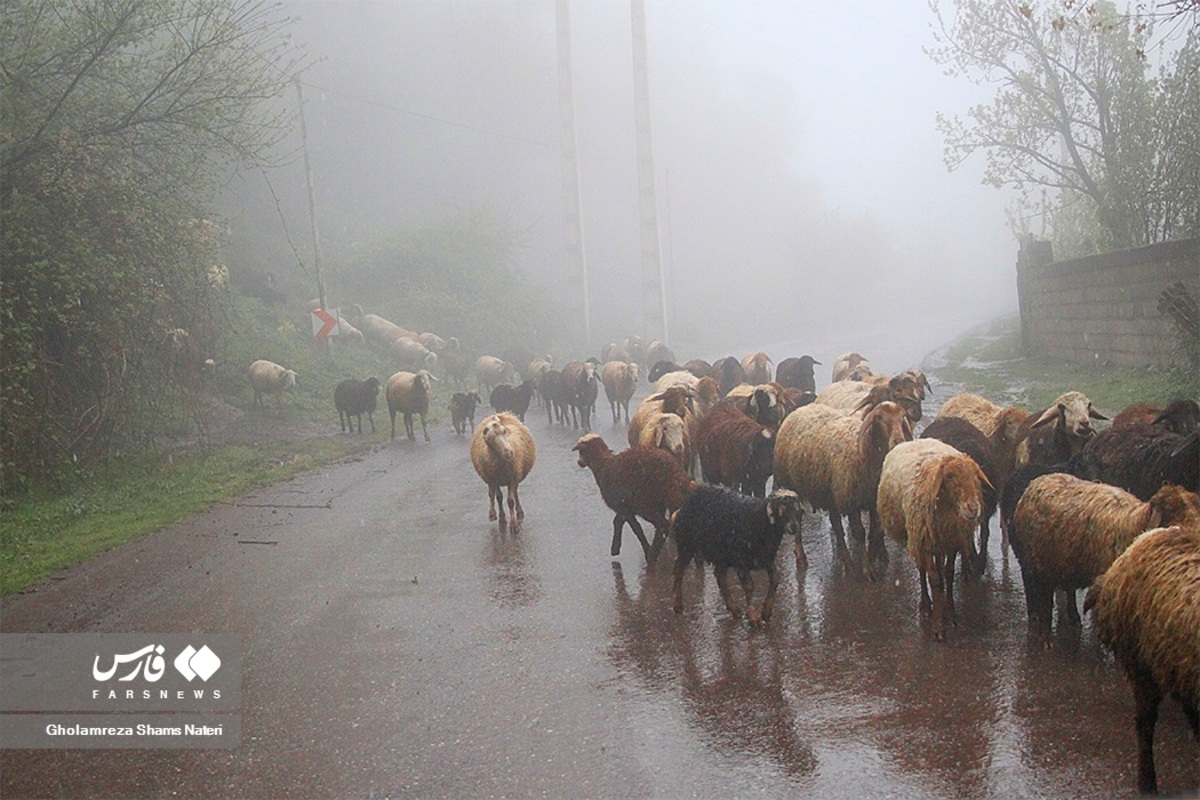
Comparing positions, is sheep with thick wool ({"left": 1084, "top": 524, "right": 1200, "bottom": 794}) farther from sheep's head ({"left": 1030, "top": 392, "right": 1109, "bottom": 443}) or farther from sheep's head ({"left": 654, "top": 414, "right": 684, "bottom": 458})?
sheep's head ({"left": 654, "top": 414, "right": 684, "bottom": 458})

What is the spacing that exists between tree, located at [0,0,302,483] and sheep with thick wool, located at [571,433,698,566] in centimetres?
745

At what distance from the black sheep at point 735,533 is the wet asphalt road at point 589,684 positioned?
26 centimetres

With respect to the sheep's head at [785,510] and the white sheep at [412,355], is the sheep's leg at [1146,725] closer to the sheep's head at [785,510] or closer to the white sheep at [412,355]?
the sheep's head at [785,510]

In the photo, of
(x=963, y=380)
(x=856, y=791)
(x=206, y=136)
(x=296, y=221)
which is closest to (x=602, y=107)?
(x=296, y=221)

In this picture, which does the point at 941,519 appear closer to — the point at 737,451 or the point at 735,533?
the point at 735,533

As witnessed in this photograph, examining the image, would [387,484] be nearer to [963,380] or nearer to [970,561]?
[970,561]

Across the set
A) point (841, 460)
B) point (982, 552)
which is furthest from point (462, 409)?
point (982, 552)

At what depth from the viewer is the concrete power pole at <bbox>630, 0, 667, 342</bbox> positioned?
40125 mm

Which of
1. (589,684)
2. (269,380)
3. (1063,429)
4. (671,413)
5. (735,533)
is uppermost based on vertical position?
(269,380)

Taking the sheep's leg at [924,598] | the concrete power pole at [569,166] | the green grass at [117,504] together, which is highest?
the concrete power pole at [569,166]

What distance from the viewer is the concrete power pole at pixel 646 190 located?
40125 millimetres

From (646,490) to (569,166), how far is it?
33.1 meters

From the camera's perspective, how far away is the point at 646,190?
4050cm

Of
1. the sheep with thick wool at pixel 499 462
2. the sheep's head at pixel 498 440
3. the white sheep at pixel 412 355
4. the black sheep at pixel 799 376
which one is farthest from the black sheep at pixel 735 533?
the white sheep at pixel 412 355
